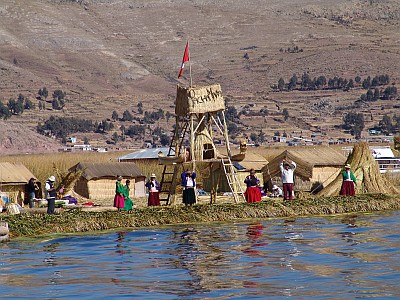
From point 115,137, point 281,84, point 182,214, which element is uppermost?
point 281,84

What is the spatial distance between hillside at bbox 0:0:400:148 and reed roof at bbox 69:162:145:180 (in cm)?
8526

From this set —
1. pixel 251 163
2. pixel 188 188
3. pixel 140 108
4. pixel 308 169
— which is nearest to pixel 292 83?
pixel 140 108

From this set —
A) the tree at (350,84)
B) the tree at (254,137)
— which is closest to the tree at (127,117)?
the tree at (254,137)

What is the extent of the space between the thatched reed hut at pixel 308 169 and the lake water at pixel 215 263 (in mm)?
12632

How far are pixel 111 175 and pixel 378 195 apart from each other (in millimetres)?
11050

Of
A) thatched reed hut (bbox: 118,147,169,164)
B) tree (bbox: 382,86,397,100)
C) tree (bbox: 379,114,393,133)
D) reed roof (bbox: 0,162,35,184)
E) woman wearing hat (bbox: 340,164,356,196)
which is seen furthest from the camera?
tree (bbox: 382,86,397,100)

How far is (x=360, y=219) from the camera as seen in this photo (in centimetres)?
2564

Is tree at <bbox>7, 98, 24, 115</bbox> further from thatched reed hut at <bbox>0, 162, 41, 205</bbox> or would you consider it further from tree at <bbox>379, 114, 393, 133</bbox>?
thatched reed hut at <bbox>0, 162, 41, 205</bbox>

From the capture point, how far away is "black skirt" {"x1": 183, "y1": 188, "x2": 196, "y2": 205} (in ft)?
90.3

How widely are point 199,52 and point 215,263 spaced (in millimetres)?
153688

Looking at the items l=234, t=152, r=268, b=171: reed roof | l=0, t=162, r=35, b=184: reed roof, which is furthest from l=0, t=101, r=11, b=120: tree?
l=0, t=162, r=35, b=184: reed roof

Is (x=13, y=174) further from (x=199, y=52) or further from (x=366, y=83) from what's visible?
(x=199, y=52)

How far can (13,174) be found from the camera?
1315 inches

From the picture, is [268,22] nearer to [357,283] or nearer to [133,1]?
[133,1]
